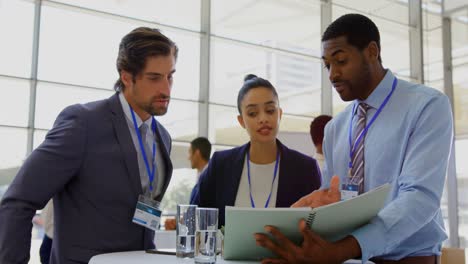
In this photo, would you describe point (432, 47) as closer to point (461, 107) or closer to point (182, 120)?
point (461, 107)

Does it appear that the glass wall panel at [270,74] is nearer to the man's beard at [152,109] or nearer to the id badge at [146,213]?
the man's beard at [152,109]

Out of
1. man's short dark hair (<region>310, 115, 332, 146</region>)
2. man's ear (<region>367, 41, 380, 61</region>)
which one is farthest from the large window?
man's ear (<region>367, 41, 380, 61</region>)

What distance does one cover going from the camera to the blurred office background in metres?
6.43

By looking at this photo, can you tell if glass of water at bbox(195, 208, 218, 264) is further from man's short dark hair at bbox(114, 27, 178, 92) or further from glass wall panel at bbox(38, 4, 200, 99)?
glass wall panel at bbox(38, 4, 200, 99)

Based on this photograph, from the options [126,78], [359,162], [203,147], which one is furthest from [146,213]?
[203,147]

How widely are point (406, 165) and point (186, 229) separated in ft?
2.48

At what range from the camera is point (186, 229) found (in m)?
1.71

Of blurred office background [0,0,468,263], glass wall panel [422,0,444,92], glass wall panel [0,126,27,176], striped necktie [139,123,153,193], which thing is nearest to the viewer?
striped necktie [139,123,153,193]

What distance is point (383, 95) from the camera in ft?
5.76

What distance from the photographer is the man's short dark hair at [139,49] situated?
1.99 meters

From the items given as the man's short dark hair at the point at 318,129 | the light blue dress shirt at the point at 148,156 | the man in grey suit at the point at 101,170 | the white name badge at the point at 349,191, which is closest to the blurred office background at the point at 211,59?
the man's short dark hair at the point at 318,129

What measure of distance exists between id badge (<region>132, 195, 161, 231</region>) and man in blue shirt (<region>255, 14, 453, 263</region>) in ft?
1.90

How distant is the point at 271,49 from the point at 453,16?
13.4ft

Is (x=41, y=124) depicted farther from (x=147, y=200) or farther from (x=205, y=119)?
(x=147, y=200)
